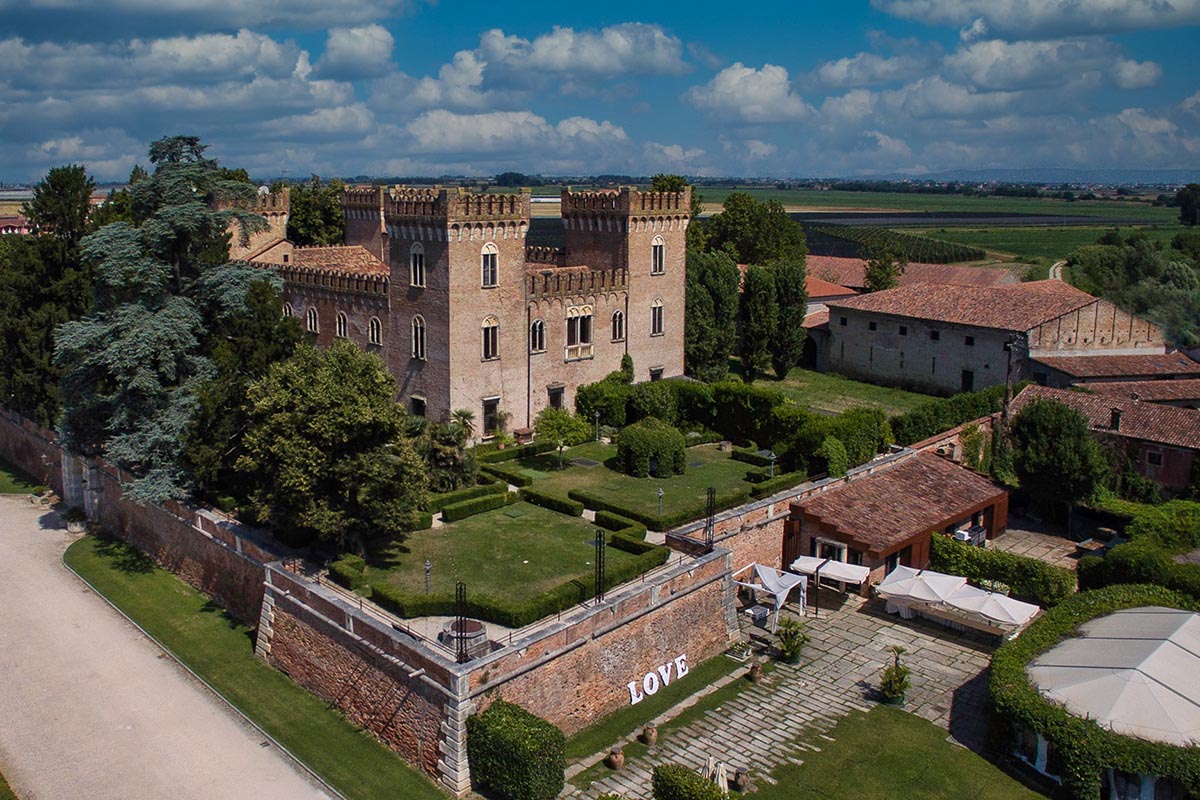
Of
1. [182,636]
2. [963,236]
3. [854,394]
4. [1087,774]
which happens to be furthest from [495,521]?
[963,236]

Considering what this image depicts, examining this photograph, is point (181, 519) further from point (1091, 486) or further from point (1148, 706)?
point (1091, 486)

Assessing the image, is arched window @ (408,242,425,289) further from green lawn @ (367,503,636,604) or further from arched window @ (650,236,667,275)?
arched window @ (650,236,667,275)

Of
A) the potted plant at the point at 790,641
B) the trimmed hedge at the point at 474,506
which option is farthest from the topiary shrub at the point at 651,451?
the potted plant at the point at 790,641

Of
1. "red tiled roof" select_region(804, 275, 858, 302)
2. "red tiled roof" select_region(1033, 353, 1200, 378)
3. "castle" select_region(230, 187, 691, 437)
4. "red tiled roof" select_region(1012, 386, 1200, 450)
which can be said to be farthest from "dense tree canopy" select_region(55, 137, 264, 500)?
"red tiled roof" select_region(804, 275, 858, 302)

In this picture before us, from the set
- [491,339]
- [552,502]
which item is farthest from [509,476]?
[491,339]

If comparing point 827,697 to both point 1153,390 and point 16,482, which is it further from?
point 16,482

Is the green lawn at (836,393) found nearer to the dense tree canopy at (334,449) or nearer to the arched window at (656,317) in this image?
the arched window at (656,317)
